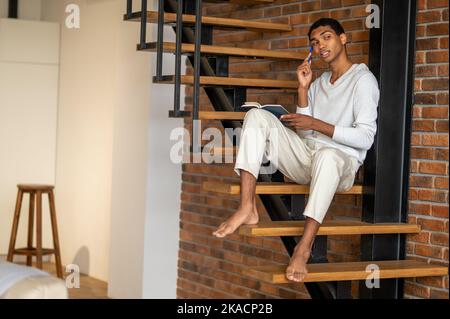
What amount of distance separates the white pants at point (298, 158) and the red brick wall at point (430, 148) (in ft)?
1.18

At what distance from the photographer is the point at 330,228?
161 inches

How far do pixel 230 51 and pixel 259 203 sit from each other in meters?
1.24

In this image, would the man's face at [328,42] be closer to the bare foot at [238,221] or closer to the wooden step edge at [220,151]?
the wooden step edge at [220,151]

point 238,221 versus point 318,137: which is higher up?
point 318,137

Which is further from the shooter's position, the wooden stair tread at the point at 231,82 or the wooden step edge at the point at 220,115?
the wooden stair tread at the point at 231,82

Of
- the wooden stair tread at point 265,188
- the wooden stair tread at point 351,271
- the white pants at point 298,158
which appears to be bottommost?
the wooden stair tread at point 351,271

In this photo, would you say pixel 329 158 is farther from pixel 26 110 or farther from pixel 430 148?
pixel 26 110

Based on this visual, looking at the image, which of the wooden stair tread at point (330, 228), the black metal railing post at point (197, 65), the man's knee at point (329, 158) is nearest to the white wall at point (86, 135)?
the black metal railing post at point (197, 65)

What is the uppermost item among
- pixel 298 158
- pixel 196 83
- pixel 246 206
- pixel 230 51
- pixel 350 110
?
pixel 230 51

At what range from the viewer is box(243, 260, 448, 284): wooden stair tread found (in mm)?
3795

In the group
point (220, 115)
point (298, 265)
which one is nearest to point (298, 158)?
point (220, 115)

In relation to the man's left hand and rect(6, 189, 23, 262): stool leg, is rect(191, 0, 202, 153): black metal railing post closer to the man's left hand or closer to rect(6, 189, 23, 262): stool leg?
the man's left hand

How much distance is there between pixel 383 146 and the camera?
171 inches

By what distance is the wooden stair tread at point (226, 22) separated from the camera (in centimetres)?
479
